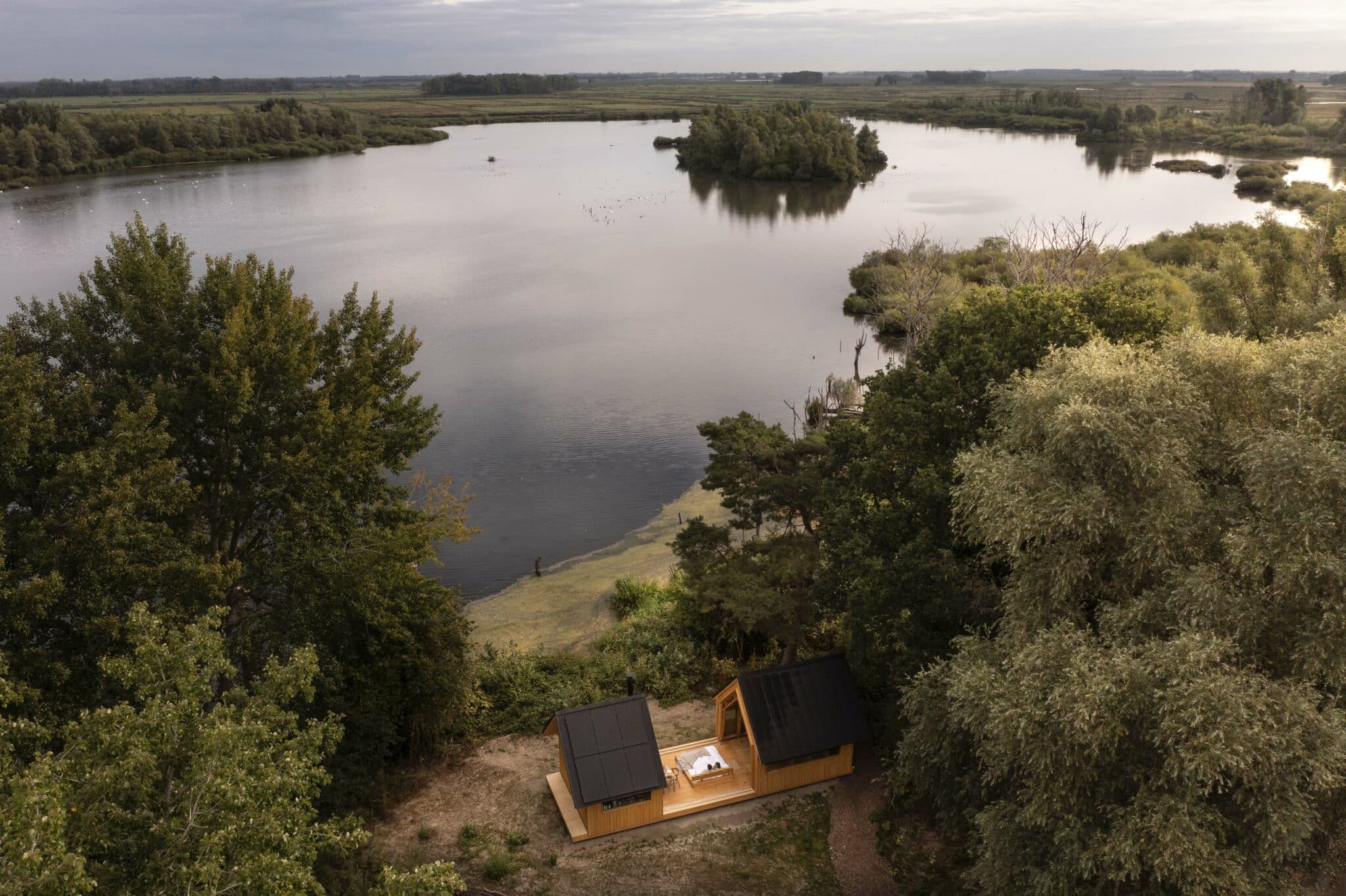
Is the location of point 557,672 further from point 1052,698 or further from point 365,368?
point 1052,698

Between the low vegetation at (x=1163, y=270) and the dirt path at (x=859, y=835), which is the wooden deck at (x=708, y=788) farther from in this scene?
the low vegetation at (x=1163, y=270)

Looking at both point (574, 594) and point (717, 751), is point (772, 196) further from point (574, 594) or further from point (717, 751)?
point (717, 751)

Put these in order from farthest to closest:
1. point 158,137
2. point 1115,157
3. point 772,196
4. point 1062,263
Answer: point 1115,157 → point 158,137 → point 772,196 → point 1062,263

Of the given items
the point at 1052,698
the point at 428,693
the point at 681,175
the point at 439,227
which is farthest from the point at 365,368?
the point at 681,175

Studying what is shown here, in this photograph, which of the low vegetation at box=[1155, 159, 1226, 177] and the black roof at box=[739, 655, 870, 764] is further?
the low vegetation at box=[1155, 159, 1226, 177]

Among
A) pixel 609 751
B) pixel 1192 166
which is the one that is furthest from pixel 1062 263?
pixel 1192 166

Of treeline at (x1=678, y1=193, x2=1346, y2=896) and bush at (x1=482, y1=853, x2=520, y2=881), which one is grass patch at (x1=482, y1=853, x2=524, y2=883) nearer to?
bush at (x1=482, y1=853, x2=520, y2=881)

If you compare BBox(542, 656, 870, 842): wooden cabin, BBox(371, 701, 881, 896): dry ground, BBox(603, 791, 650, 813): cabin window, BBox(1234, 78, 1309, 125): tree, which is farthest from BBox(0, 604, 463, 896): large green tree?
BBox(1234, 78, 1309, 125): tree
